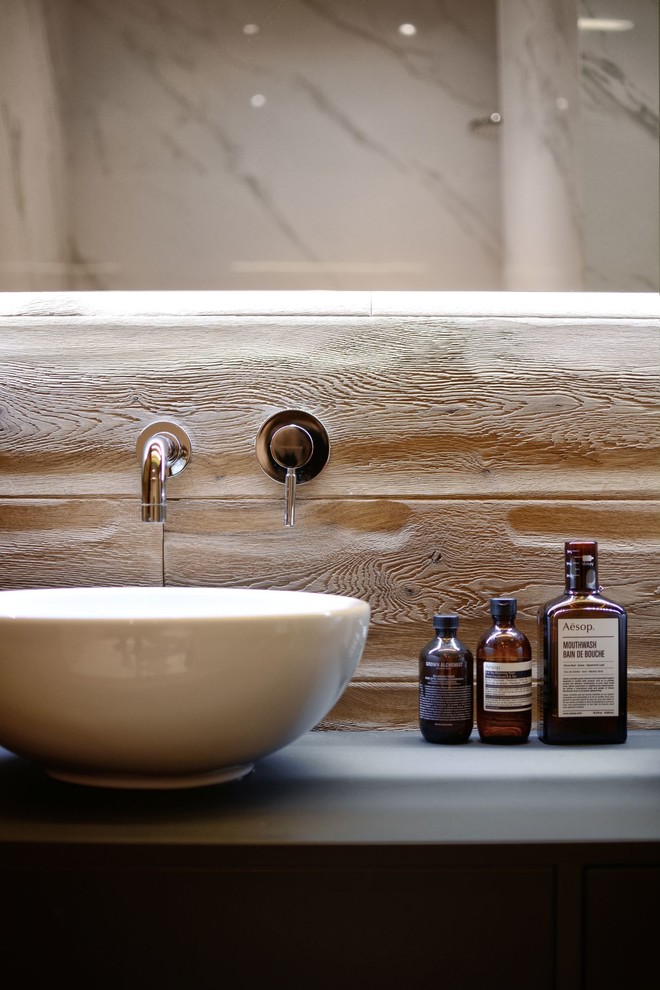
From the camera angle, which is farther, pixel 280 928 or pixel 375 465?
pixel 375 465

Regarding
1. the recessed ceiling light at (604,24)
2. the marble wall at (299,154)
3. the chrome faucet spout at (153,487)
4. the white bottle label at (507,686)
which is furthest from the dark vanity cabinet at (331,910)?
the recessed ceiling light at (604,24)

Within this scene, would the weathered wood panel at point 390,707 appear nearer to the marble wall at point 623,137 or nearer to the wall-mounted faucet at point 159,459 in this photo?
the wall-mounted faucet at point 159,459

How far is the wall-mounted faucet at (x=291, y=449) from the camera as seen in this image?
3.74 ft

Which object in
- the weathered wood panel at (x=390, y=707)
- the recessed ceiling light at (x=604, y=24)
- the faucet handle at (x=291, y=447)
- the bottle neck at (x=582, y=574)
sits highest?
the recessed ceiling light at (x=604, y=24)

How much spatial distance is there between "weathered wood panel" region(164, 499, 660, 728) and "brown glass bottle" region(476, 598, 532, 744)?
16cm

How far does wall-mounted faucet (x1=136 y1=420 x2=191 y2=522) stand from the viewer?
104cm

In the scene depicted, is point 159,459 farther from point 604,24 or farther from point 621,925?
point 604,24

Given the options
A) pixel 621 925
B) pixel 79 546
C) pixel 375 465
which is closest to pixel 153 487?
pixel 79 546

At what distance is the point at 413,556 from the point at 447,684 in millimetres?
218

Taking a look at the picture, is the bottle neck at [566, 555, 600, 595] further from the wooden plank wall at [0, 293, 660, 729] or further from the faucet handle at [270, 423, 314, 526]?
the faucet handle at [270, 423, 314, 526]

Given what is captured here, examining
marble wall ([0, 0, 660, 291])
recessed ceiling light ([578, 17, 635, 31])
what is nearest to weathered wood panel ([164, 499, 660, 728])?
marble wall ([0, 0, 660, 291])

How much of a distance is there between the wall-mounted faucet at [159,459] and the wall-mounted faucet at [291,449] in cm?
11

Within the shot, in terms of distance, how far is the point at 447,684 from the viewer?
0.99 meters

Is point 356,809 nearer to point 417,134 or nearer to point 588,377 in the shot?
point 588,377
